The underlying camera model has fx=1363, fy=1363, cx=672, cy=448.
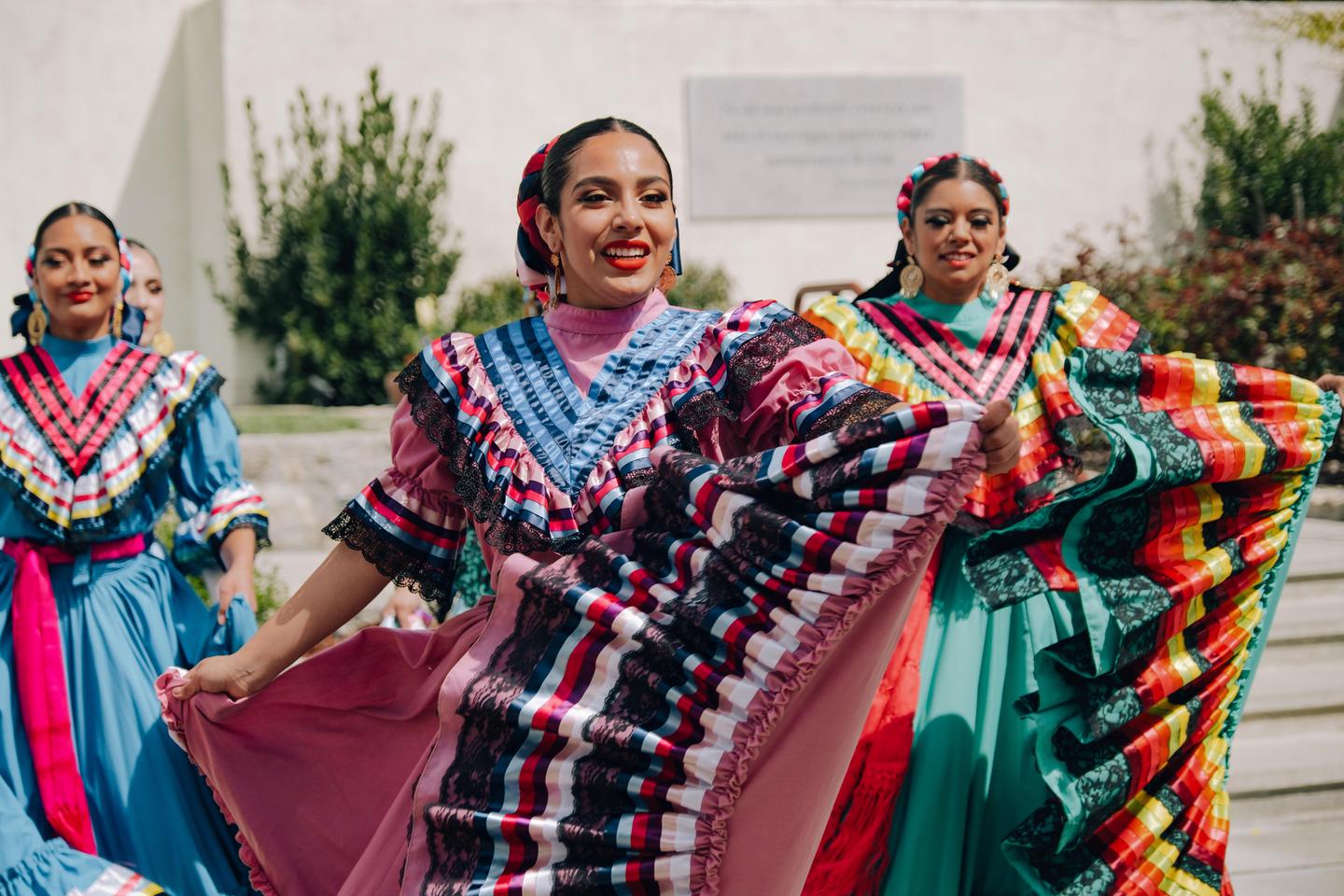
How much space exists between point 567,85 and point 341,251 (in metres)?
2.56

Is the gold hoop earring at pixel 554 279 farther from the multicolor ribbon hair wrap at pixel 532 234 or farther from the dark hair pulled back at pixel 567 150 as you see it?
the dark hair pulled back at pixel 567 150

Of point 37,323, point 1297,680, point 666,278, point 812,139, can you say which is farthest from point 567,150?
point 812,139

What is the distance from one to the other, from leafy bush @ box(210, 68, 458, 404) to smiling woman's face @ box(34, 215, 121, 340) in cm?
802

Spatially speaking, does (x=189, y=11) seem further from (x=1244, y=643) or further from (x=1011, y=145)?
(x=1244, y=643)

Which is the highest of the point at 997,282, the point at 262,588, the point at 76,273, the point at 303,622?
the point at 76,273

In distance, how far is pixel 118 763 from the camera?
3.41 meters

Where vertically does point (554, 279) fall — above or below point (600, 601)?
above

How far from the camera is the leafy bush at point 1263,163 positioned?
42.0ft

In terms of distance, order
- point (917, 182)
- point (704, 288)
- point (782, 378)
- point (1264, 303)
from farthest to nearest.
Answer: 1. point (704, 288)
2. point (1264, 303)
3. point (917, 182)
4. point (782, 378)

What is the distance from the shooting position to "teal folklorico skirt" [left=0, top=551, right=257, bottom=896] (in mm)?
3191

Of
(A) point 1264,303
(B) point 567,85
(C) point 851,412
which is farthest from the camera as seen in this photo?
(B) point 567,85

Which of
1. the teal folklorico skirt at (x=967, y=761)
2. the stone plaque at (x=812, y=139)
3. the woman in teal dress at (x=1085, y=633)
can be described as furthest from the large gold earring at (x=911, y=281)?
the stone plaque at (x=812, y=139)

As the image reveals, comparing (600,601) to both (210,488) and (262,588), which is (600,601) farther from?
(262,588)

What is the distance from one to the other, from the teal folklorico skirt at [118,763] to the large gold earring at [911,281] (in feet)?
6.83
